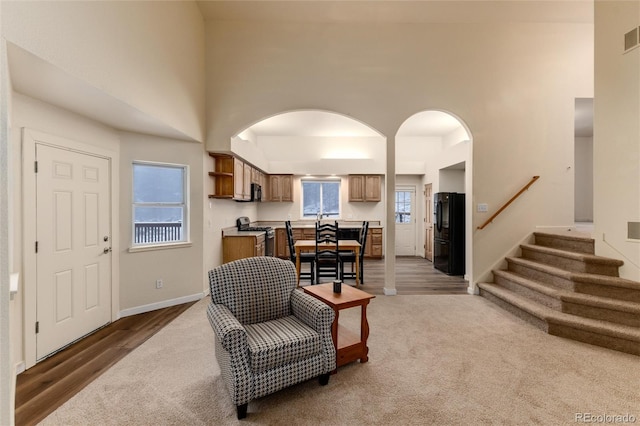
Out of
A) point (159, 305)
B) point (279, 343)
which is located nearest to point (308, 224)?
point (159, 305)

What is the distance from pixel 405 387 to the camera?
6.68 ft

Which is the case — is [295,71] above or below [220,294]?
above

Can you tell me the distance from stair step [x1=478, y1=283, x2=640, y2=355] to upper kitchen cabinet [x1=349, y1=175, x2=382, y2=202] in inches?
177

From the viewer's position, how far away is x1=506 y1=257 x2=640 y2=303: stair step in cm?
291

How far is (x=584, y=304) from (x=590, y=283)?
321 millimetres

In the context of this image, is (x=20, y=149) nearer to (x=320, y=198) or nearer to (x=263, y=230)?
(x=263, y=230)

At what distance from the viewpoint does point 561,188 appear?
4.33m

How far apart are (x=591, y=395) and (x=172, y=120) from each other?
15.8 ft

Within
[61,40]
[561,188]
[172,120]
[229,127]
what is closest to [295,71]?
[229,127]

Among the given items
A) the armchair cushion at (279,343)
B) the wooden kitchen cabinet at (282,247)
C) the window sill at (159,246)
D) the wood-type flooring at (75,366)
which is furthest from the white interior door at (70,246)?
the wooden kitchen cabinet at (282,247)

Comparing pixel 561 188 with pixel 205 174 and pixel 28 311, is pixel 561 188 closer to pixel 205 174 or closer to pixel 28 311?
pixel 205 174

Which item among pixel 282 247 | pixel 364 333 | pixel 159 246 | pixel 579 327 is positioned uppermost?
pixel 159 246

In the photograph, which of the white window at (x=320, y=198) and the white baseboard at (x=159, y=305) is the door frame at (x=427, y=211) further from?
the white baseboard at (x=159, y=305)

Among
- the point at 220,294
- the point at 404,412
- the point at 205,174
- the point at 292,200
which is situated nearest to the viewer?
the point at 404,412
